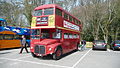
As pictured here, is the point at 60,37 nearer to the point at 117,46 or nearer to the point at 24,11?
the point at 117,46

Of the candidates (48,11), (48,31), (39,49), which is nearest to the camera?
(39,49)

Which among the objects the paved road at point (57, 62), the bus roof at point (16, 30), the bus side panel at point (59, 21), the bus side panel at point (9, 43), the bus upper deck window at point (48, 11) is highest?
the bus upper deck window at point (48, 11)

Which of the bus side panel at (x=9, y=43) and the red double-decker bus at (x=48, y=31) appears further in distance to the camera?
the bus side panel at (x=9, y=43)

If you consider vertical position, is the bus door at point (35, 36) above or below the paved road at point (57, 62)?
above

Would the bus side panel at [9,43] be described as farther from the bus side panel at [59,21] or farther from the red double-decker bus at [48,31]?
the bus side panel at [59,21]

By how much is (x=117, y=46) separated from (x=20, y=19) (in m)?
26.4

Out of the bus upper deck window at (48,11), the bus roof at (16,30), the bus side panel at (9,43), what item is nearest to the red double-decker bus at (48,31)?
the bus upper deck window at (48,11)

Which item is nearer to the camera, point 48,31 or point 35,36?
point 35,36

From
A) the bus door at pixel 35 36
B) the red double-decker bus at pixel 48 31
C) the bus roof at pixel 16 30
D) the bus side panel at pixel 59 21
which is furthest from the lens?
the bus roof at pixel 16 30

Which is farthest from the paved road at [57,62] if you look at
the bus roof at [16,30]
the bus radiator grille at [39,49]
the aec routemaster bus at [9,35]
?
the bus roof at [16,30]

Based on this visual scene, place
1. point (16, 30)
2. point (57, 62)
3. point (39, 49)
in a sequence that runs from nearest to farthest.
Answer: point (57, 62) < point (39, 49) < point (16, 30)

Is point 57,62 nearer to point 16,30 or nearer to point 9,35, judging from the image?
point 9,35

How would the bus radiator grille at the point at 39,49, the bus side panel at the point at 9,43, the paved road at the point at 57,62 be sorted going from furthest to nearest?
the bus side panel at the point at 9,43, the bus radiator grille at the point at 39,49, the paved road at the point at 57,62

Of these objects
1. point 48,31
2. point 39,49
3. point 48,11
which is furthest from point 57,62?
point 48,11
